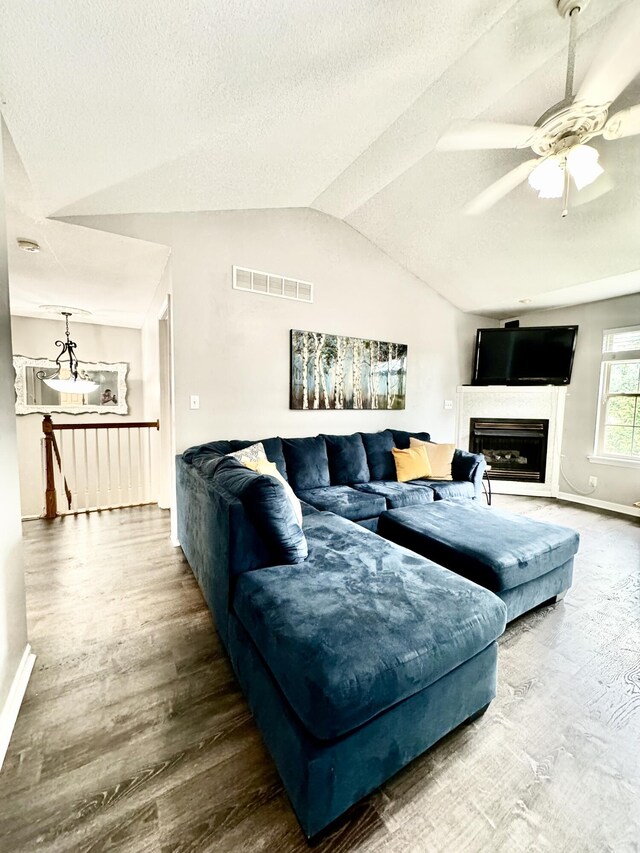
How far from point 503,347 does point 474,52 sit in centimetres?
364

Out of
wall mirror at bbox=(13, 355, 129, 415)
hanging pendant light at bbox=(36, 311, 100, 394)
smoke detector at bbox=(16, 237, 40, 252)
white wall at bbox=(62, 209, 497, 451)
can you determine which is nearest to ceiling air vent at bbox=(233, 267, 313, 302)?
white wall at bbox=(62, 209, 497, 451)

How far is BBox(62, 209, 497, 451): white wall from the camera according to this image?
116 inches

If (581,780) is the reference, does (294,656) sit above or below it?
above

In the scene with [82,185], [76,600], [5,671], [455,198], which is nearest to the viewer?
[5,671]

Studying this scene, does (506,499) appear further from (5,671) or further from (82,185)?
(82,185)

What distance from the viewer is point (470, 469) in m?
3.64

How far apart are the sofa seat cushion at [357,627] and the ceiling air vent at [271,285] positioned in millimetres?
2533

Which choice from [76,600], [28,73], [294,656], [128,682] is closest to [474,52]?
[28,73]

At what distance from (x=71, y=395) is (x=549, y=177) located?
247 inches

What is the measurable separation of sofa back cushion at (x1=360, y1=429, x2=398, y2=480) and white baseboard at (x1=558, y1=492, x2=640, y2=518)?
274cm

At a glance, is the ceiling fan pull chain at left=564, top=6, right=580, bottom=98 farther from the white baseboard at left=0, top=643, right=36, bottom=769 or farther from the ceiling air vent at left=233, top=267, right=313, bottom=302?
the white baseboard at left=0, top=643, right=36, bottom=769

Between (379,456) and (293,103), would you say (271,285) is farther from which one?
(379,456)

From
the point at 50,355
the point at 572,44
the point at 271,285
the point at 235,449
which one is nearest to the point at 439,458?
the point at 235,449

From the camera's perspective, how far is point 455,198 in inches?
120
